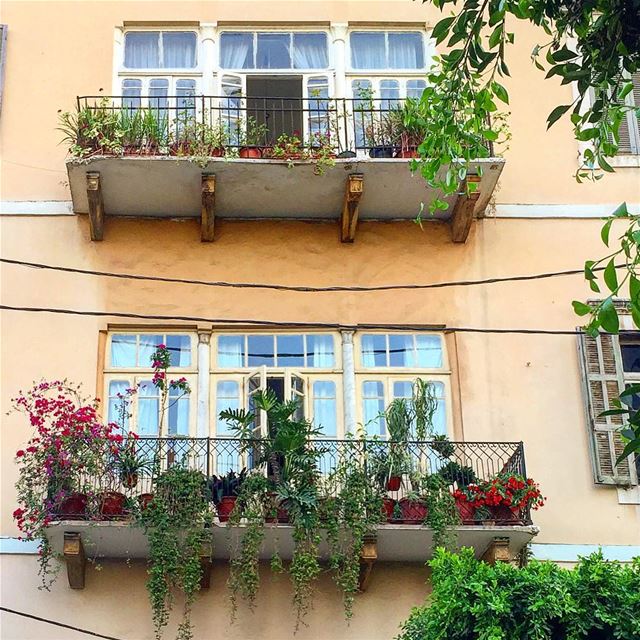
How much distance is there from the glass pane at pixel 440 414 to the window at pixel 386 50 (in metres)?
3.80

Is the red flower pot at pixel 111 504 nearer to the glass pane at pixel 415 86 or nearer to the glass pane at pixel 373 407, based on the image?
the glass pane at pixel 373 407

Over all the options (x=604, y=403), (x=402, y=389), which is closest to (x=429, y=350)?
(x=402, y=389)

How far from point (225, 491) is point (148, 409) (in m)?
1.58

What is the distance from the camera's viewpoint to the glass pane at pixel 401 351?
548 inches

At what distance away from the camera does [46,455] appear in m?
12.4

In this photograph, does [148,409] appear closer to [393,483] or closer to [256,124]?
[393,483]

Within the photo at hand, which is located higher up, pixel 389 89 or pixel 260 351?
pixel 389 89

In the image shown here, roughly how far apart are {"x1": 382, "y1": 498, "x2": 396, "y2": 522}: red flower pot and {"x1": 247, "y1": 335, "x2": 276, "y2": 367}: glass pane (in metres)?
2.14

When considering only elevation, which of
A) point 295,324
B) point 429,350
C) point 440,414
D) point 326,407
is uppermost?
point 295,324

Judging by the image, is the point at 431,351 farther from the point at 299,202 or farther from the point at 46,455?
the point at 46,455

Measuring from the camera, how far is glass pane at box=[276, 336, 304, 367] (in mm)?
13859

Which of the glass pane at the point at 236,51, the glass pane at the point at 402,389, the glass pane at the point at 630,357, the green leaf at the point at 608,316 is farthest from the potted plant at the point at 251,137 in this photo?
the green leaf at the point at 608,316

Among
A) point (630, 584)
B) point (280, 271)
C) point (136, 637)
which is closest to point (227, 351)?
point (280, 271)

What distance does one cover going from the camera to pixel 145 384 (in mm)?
13680
